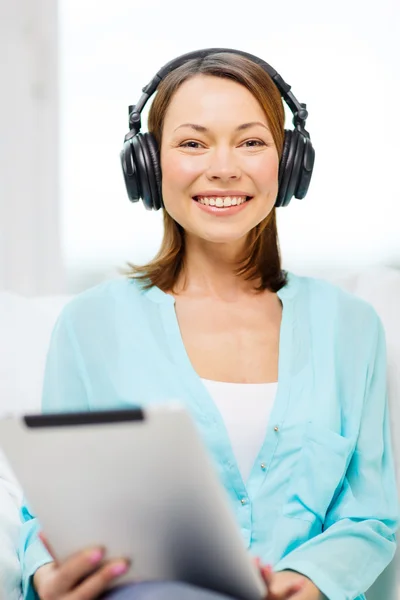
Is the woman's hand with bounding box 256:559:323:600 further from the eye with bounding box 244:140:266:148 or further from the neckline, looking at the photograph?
the eye with bounding box 244:140:266:148

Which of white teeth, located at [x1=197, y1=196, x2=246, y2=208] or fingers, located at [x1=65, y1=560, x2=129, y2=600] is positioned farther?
white teeth, located at [x1=197, y1=196, x2=246, y2=208]

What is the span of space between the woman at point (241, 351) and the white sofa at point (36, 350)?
Result: 74 millimetres

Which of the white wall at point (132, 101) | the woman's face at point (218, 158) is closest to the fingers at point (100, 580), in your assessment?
the woman's face at point (218, 158)

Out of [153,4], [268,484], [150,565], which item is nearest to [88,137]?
[153,4]

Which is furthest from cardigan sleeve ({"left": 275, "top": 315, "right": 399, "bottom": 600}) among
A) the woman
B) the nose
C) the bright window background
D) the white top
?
the bright window background

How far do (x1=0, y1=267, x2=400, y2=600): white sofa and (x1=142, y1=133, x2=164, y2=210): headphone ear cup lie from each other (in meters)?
0.40

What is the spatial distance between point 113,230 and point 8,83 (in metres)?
0.53

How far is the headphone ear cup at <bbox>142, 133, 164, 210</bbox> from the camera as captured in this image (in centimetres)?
138

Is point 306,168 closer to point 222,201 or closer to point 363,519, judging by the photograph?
point 222,201

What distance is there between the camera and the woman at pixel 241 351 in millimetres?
1302

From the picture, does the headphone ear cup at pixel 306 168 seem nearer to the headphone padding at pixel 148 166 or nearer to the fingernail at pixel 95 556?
the headphone padding at pixel 148 166

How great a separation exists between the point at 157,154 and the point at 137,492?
0.64 m

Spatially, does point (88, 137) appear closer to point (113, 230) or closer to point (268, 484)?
point (113, 230)

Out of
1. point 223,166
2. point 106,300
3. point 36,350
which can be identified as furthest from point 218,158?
point 36,350
